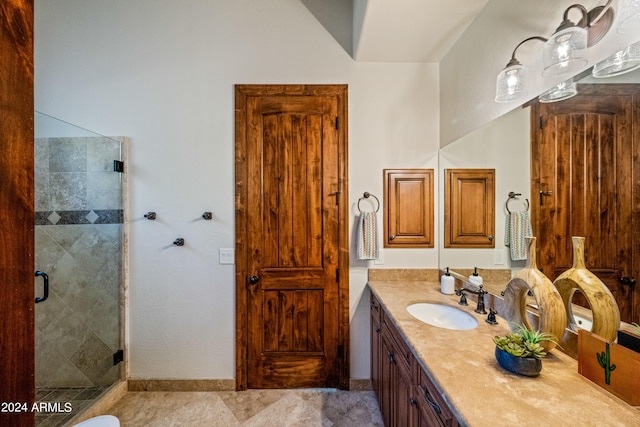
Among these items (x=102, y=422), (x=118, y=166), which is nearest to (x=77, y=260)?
(x=118, y=166)

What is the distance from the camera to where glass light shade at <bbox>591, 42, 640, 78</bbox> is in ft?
2.56

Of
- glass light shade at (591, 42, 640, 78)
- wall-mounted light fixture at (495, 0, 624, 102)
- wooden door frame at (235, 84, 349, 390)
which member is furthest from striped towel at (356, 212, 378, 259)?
glass light shade at (591, 42, 640, 78)

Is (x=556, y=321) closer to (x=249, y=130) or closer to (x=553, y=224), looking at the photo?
(x=553, y=224)

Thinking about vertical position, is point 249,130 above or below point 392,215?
above

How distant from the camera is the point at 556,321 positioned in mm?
934

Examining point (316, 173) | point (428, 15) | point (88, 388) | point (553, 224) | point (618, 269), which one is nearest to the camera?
point (618, 269)

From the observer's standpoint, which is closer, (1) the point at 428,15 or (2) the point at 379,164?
(1) the point at 428,15

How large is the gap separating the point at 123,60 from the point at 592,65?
9.72 feet

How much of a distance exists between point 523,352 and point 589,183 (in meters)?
0.65

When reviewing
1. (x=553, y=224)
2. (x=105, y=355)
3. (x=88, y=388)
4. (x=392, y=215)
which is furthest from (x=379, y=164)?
(x=88, y=388)

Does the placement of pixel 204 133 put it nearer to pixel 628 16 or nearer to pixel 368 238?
pixel 368 238

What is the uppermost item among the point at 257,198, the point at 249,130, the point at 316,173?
the point at 249,130

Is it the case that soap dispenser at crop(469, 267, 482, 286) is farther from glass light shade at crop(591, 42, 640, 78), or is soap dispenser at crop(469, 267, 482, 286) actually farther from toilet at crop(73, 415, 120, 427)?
toilet at crop(73, 415, 120, 427)

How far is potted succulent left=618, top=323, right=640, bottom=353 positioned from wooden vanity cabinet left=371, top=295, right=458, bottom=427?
57cm
